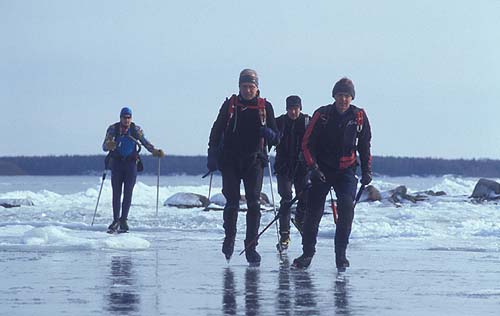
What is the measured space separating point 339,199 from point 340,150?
483mm

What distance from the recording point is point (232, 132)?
1172 centimetres

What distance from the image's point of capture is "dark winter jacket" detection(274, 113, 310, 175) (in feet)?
45.3

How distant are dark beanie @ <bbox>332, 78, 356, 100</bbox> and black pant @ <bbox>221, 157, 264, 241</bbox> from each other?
122cm

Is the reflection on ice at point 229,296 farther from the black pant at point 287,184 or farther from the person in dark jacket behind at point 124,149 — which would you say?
the person in dark jacket behind at point 124,149

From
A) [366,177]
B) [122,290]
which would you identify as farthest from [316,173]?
[122,290]

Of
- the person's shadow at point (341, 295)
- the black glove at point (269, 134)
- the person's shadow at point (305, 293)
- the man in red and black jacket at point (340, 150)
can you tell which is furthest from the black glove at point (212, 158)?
the person's shadow at point (341, 295)

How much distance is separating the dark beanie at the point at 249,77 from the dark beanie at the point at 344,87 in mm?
916

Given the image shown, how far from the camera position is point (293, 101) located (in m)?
13.9

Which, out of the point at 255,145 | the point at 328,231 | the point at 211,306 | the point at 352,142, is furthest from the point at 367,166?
the point at 328,231

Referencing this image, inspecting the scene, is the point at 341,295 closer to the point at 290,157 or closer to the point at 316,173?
the point at 316,173

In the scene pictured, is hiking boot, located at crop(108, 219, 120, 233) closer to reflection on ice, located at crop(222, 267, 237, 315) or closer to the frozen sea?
the frozen sea

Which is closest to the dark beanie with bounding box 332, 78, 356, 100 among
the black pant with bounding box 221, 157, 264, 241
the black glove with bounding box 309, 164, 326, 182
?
the black glove with bounding box 309, 164, 326, 182

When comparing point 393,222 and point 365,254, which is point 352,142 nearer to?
point 365,254

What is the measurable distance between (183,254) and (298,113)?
2.23 m
